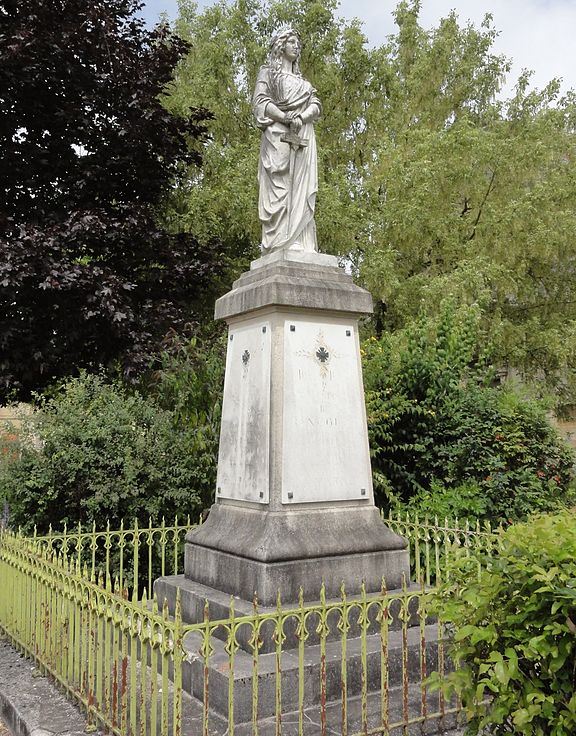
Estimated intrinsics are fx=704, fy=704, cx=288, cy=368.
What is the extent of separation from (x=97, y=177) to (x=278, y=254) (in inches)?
317

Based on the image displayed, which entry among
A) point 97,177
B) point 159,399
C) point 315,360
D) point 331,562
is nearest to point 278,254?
point 315,360

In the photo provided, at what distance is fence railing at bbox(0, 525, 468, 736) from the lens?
357cm

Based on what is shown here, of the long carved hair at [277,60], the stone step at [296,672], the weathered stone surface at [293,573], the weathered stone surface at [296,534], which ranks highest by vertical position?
the long carved hair at [277,60]

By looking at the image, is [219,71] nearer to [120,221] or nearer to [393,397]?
[120,221]

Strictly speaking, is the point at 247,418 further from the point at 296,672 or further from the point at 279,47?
the point at 279,47

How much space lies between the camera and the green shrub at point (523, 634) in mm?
2600

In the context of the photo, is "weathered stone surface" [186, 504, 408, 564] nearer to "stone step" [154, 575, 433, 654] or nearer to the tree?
"stone step" [154, 575, 433, 654]

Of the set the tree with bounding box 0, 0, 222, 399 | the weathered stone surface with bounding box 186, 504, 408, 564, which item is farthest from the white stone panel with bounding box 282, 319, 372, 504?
the tree with bounding box 0, 0, 222, 399

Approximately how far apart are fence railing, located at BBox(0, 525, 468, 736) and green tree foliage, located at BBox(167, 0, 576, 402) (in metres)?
8.62

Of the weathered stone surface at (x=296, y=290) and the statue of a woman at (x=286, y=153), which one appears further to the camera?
the statue of a woman at (x=286, y=153)

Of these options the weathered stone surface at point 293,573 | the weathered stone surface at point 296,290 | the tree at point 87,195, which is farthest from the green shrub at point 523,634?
the tree at point 87,195

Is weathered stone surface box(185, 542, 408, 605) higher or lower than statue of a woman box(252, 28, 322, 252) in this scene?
lower

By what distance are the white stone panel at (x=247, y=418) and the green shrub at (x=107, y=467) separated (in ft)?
6.86

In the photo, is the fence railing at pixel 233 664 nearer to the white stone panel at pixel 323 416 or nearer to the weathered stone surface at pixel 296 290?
the white stone panel at pixel 323 416
